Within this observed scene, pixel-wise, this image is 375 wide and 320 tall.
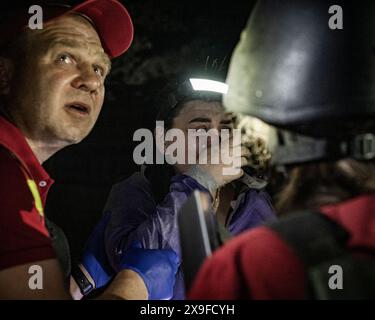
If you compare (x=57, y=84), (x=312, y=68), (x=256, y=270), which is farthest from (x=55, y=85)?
(x=256, y=270)

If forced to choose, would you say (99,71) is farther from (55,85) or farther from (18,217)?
(18,217)

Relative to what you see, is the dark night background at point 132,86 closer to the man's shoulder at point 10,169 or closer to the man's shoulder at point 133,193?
the man's shoulder at point 133,193

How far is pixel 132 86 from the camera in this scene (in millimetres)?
3770

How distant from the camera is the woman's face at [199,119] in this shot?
239 centimetres

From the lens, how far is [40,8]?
2.03 meters

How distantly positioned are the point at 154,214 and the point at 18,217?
713 mm

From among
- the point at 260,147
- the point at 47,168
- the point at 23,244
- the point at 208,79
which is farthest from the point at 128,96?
the point at 23,244

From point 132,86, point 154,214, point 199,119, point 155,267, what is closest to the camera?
point 155,267

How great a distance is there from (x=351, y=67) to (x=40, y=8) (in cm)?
145

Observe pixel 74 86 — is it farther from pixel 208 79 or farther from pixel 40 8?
pixel 208 79

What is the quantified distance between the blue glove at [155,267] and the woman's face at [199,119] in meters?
0.50

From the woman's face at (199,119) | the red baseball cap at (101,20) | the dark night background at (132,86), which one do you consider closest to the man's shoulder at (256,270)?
the woman's face at (199,119)

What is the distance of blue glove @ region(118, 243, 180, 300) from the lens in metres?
1.97

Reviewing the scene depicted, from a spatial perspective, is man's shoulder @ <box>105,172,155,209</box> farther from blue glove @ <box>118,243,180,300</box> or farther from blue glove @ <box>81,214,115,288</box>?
blue glove @ <box>118,243,180,300</box>
